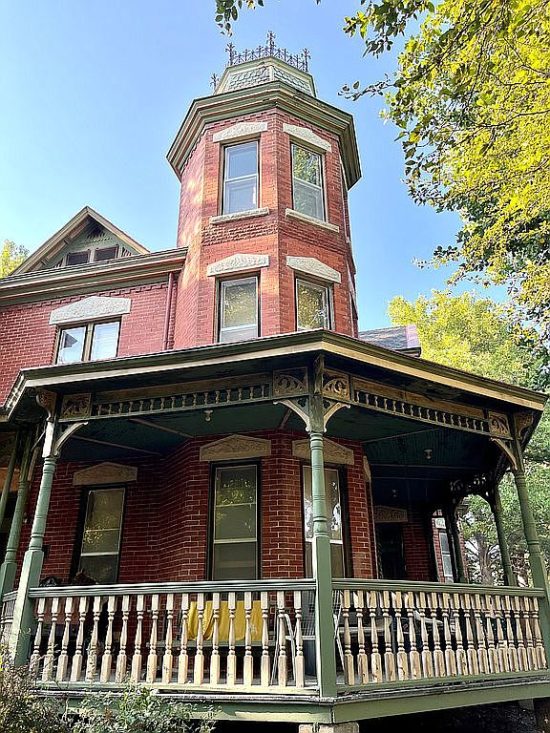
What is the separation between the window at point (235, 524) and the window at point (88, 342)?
3.92 meters

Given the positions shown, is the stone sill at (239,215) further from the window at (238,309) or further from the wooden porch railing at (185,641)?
the wooden porch railing at (185,641)

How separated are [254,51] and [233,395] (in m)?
11.0


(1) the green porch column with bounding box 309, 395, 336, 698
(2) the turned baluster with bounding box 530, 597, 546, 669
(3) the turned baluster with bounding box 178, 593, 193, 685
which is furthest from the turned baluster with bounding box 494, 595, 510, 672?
(3) the turned baluster with bounding box 178, 593, 193, 685

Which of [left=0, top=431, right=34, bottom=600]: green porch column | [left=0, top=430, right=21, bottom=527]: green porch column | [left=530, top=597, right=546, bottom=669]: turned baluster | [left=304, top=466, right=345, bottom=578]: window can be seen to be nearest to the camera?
[left=530, top=597, right=546, bottom=669]: turned baluster

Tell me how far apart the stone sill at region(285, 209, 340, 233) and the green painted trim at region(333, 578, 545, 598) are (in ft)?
21.8

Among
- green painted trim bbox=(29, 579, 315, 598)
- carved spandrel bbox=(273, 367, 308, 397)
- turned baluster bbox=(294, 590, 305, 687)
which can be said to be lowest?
turned baluster bbox=(294, 590, 305, 687)

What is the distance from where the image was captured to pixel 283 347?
19.4 ft

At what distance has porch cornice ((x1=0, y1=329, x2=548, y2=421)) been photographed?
19.3ft

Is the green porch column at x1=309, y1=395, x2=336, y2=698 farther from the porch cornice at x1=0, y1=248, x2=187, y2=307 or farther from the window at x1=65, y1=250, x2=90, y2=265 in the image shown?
the window at x1=65, y1=250, x2=90, y2=265

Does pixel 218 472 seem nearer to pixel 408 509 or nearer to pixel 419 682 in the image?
pixel 419 682

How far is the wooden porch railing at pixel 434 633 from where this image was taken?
533 cm

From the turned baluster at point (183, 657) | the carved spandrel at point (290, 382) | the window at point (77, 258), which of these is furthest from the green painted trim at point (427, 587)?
the window at point (77, 258)

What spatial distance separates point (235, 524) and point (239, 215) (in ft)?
18.1

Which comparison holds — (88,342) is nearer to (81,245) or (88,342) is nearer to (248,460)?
(81,245)
